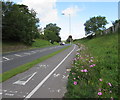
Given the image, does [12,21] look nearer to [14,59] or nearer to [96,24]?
[14,59]

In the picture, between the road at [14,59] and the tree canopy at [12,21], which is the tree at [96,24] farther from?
the road at [14,59]

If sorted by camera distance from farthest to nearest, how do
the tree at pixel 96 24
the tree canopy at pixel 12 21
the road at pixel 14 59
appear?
the tree at pixel 96 24 → the tree canopy at pixel 12 21 → the road at pixel 14 59

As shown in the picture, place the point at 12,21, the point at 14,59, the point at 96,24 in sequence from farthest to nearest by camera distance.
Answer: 1. the point at 96,24
2. the point at 12,21
3. the point at 14,59

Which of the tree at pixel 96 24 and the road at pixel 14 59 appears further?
the tree at pixel 96 24

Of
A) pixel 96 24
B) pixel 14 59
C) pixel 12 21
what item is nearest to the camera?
pixel 14 59

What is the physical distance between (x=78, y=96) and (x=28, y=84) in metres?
2.58

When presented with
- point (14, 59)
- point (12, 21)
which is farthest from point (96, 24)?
point (14, 59)

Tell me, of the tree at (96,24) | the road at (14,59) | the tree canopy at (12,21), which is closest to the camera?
the road at (14,59)

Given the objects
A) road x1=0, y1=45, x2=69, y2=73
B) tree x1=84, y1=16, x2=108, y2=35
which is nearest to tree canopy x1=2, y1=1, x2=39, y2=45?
road x1=0, y1=45, x2=69, y2=73

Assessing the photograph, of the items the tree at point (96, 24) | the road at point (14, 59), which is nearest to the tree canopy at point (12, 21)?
the road at point (14, 59)

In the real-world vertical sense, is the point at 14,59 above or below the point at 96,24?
below

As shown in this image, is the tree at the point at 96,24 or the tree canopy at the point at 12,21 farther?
the tree at the point at 96,24

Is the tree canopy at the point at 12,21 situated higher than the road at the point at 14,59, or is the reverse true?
the tree canopy at the point at 12,21

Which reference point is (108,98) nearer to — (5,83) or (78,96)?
(78,96)
